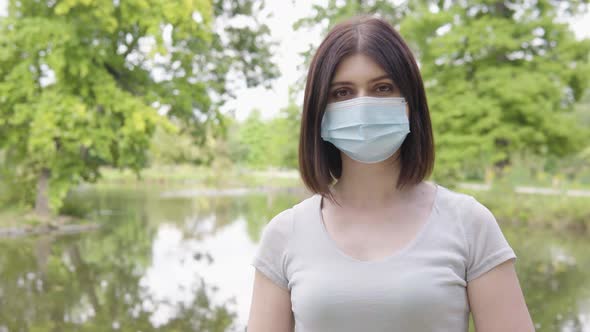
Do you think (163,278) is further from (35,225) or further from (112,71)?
(35,225)

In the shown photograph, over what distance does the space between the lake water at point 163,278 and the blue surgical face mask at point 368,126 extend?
5.08 m

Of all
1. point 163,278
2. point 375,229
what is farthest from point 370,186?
point 163,278

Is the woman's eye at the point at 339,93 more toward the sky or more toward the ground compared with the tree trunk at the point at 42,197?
more toward the sky

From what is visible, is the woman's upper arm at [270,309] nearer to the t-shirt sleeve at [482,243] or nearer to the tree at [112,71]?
the t-shirt sleeve at [482,243]

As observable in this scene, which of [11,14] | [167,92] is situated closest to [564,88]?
[167,92]

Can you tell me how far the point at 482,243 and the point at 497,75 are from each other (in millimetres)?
17338

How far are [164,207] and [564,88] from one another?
50.0 feet

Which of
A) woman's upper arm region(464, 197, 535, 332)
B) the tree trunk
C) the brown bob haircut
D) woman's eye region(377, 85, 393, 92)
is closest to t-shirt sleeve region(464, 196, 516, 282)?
woman's upper arm region(464, 197, 535, 332)

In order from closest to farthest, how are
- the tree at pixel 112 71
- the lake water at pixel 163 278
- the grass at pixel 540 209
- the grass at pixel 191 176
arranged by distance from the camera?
the lake water at pixel 163 278 < the tree at pixel 112 71 < the grass at pixel 540 209 < the grass at pixel 191 176

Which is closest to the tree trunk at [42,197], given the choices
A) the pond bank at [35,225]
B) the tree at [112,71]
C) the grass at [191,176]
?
the pond bank at [35,225]

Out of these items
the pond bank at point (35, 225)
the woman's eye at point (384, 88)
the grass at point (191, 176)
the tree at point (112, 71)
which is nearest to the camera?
the woman's eye at point (384, 88)

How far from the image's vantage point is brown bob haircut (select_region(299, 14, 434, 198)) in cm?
142

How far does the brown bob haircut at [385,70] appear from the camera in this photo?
1421mm

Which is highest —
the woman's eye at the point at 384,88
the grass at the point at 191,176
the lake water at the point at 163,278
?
the woman's eye at the point at 384,88
